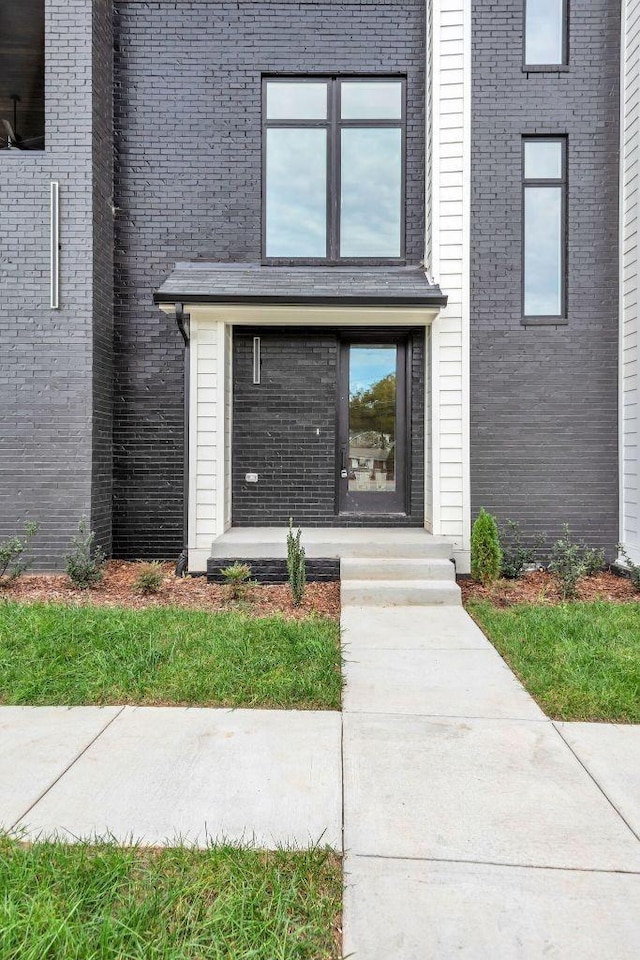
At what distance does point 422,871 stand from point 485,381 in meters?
5.48

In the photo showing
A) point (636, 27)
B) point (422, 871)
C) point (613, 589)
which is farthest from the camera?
point (636, 27)

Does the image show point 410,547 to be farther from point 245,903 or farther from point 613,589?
point 245,903

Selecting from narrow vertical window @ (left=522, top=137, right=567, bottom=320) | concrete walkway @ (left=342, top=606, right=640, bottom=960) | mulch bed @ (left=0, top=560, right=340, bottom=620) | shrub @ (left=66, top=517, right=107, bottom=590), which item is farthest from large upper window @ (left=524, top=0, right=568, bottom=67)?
shrub @ (left=66, top=517, right=107, bottom=590)

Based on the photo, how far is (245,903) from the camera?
1759mm

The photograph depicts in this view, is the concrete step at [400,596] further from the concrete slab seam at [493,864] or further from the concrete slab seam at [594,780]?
the concrete slab seam at [493,864]

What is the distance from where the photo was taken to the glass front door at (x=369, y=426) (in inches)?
275

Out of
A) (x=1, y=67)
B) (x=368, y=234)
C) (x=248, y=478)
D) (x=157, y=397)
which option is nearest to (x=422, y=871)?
(x=248, y=478)

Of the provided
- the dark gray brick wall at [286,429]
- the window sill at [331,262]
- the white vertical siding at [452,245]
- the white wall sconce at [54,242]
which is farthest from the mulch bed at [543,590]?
the white wall sconce at [54,242]

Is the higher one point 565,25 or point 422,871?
point 565,25

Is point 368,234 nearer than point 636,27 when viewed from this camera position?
No

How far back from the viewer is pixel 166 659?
3.68 metres

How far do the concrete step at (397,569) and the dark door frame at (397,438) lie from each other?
1.32 metres

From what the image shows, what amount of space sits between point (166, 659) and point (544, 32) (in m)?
8.12

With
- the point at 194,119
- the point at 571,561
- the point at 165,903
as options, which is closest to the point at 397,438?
the point at 571,561
